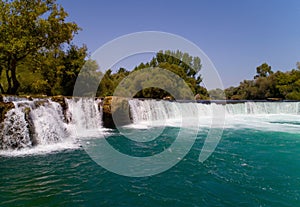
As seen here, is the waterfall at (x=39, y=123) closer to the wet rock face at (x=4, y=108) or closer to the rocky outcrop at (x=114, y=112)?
the wet rock face at (x=4, y=108)

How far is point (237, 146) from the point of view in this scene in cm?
872

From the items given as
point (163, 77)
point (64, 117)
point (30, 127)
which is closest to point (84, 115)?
point (64, 117)

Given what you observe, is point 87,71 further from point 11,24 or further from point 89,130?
point 89,130

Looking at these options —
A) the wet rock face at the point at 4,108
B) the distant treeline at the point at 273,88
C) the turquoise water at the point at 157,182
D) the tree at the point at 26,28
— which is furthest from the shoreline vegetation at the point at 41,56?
the distant treeline at the point at 273,88

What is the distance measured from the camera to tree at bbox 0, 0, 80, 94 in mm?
13164

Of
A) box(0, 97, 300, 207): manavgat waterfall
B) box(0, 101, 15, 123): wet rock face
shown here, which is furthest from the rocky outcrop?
box(0, 101, 15, 123): wet rock face

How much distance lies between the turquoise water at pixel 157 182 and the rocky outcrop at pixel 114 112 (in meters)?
5.74

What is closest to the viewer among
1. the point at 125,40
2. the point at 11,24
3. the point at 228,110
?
the point at 125,40

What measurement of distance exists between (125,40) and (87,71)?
14.2 meters

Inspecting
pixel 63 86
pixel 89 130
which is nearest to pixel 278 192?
pixel 89 130

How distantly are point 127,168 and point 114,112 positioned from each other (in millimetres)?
7665

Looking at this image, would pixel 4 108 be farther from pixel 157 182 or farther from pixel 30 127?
pixel 157 182

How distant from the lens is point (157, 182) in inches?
197

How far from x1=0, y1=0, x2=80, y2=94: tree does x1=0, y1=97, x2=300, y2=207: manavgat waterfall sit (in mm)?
5142
